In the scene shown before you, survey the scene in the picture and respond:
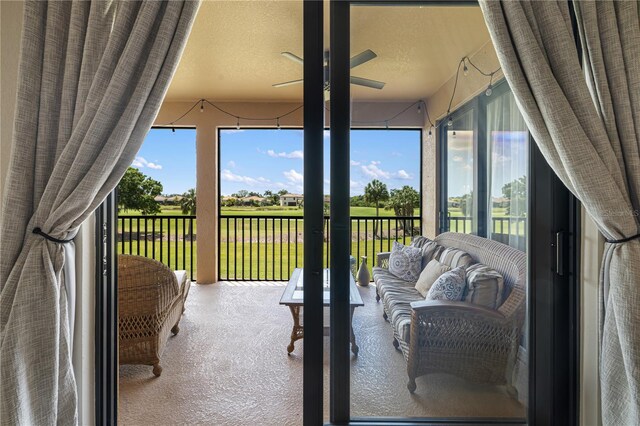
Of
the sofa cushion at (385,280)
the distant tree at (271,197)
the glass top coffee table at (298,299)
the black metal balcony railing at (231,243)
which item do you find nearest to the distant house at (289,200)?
the distant tree at (271,197)

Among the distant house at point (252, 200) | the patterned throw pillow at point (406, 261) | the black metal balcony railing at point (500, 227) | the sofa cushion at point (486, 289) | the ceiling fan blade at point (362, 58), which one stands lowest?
the sofa cushion at point (486, 289)

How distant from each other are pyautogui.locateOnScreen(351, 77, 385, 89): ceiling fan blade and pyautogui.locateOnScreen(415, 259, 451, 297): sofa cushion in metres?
0.87

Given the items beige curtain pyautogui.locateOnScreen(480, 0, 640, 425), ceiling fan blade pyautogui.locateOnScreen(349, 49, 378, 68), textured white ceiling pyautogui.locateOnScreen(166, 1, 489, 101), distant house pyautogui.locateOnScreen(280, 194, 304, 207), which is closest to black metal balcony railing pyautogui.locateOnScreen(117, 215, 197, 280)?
distant house pyautogui.locateOnScreen(280, 194, 304, 207)

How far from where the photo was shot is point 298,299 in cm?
232

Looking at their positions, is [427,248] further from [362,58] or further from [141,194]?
[141,194]

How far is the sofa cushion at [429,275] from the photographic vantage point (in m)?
1.55

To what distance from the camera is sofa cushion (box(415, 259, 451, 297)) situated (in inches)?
61.2

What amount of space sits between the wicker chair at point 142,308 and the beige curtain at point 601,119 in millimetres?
2280

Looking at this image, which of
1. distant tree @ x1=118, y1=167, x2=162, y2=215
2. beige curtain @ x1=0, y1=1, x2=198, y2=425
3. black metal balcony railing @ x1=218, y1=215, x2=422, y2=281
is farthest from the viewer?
black metal balcony railing @ x1=218, y1=215, x2=422, y2=281

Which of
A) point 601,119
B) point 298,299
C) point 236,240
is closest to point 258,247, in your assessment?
point 236,240

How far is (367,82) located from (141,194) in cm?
423

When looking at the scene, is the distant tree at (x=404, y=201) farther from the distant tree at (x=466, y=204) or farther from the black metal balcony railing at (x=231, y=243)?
the black metal balcony railing at (x=231, y=243)

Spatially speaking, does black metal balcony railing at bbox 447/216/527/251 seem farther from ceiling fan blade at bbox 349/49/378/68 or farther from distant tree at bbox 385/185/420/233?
ceiling fan blade at bbox 349/49/378/68

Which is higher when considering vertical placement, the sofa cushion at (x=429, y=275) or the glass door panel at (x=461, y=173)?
the glass door panel at (x=461, y=173)
